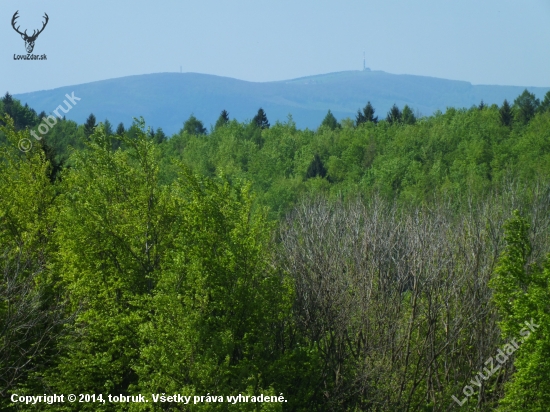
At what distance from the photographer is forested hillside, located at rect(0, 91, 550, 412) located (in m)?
16.2

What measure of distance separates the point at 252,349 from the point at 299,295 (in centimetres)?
493

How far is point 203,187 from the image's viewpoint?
19.9m

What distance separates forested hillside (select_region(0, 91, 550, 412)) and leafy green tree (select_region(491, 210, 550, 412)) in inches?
1.9

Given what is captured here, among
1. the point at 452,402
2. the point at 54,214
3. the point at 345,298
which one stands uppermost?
the point at 54,214

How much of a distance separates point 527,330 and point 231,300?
7.10m

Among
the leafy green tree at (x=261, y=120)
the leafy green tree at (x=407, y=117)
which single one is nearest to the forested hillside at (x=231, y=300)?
the leafy green tree at (x=407, y=117)

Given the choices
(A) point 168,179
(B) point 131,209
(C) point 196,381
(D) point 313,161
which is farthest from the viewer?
(D) point 313,161

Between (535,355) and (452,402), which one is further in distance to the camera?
(452,402)

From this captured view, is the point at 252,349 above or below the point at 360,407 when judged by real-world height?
above

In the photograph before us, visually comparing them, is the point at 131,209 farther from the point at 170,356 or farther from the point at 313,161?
the point at 313,161

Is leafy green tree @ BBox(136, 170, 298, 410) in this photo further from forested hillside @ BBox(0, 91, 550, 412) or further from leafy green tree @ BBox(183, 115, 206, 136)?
leafy green tree @ BBox(183, 115, 206, 136)

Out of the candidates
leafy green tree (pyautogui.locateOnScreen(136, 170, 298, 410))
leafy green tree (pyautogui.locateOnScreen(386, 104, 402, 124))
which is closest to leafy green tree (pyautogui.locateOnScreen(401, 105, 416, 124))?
leafy green tree (pyautogui.locateOnScreen(386, 104, 402, 124))

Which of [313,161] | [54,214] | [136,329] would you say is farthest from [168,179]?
[136,329]

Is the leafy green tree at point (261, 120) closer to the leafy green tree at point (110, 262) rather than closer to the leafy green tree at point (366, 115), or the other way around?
the leafy green tree at point (366, 115)
